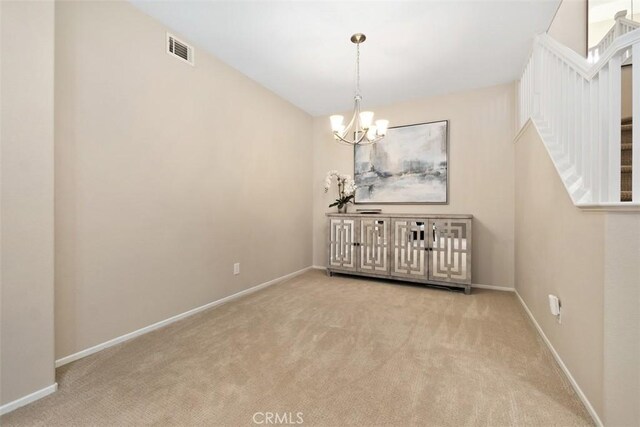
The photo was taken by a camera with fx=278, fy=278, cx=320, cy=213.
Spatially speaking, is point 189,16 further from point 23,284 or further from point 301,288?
point 301,288

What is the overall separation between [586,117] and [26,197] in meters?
2.92

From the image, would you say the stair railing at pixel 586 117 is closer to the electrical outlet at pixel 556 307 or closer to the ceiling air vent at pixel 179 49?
the electrical outlet at pixel 556 307

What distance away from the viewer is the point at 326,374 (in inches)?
64.4

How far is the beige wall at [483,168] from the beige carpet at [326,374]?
3.17 feet

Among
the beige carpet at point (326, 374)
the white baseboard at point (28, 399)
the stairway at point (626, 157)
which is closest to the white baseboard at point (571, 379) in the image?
the beige carpet at point (326, 374)

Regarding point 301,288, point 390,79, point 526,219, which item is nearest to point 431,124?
point 390,79

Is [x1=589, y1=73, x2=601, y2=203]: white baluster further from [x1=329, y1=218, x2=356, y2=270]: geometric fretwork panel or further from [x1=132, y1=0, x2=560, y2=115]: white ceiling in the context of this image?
[x1=329, y1=218, x2=356, y2=270]: geometric fretwork panel

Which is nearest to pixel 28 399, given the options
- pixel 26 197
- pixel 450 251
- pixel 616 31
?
pixel 26 197

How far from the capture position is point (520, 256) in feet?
9.70

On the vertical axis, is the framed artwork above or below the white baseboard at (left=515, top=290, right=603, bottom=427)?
above

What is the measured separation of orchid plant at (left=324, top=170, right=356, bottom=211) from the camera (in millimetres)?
4039
